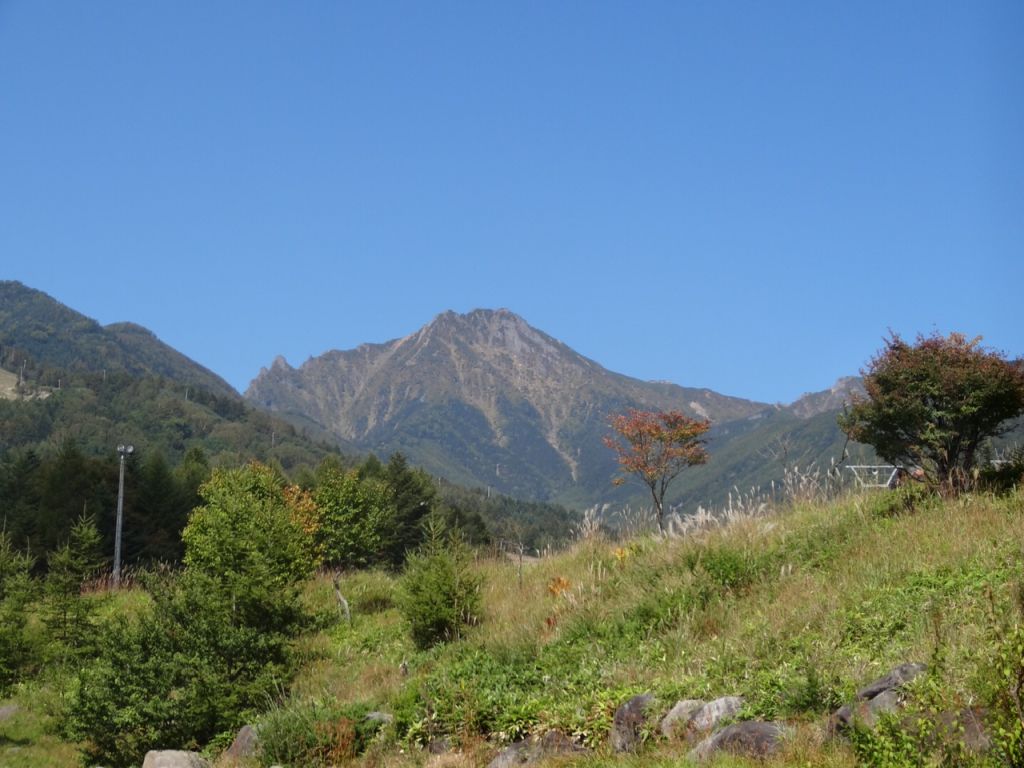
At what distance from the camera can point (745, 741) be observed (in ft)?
20.9

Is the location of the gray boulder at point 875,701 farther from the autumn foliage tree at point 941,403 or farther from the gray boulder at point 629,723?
the autumn foliage tree at point 941,403

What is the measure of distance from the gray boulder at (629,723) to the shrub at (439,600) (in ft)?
18.2

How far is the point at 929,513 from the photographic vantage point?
449 inches

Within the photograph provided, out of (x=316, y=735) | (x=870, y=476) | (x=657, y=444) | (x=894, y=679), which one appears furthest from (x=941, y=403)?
(x=657, y=444)

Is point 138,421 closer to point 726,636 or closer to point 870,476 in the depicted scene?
point 870,476

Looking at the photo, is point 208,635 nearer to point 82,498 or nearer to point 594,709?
point 594,709

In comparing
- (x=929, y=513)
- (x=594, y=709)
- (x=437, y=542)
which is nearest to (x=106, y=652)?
(x=437, y=542)

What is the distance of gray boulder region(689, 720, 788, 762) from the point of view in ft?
20.4

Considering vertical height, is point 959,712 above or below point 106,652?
above

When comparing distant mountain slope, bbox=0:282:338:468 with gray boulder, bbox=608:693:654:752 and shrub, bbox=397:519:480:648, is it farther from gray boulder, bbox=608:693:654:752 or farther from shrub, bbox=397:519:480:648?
gray boulder, bbox=608:693:654:752

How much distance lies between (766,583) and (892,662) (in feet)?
11.5

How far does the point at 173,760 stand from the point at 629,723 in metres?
6.20

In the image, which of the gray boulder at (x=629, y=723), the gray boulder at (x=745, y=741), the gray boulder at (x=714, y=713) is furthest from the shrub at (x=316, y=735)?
the gray boulder at (x=745, y=741)

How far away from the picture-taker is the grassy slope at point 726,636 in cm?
703
